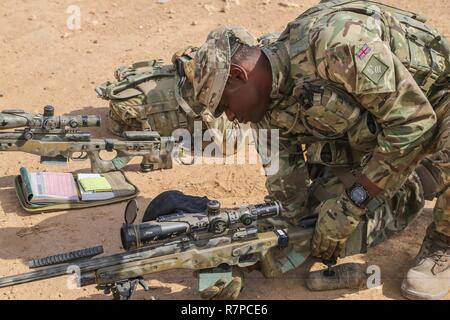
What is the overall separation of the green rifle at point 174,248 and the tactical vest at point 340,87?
2.42 ft

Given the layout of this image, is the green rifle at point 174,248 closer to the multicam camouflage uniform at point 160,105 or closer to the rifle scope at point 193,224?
the rifle scope at point 193,224

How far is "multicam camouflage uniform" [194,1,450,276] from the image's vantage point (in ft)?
15.0

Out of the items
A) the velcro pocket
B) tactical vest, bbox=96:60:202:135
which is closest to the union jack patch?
the velcro pocket

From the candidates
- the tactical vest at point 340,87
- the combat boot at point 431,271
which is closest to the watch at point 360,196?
the tactical vest at point 340,87

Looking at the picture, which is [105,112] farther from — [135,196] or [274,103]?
[274,103]

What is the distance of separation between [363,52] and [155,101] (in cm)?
343

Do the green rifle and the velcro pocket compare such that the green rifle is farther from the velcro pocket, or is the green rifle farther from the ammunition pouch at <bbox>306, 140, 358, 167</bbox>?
the velcro pocket

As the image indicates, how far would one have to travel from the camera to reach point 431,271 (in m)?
5.07

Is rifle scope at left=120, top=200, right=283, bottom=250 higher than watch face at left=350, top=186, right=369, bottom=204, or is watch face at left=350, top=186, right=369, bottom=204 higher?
watch face at left=350, top=186, right=369, bottom=204

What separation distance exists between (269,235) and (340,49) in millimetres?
1348

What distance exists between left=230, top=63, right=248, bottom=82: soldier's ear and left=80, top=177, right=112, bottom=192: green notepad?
2.36 m

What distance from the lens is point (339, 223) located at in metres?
4.92

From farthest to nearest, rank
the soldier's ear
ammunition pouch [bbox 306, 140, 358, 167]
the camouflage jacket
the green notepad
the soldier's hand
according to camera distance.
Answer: the green notepad < ammunition pouch [bbox 306, 140, 358, 167] < the soldier's hand < the soldier's ear < the camouflage jacket

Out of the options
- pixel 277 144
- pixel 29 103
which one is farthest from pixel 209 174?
pixel 29 103
